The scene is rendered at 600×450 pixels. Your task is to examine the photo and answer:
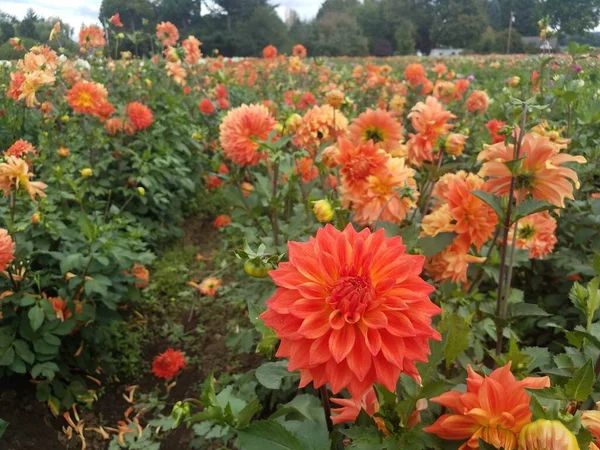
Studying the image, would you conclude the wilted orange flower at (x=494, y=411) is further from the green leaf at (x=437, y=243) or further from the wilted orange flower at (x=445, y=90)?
the wilted orange flower at (x=445, y=90)

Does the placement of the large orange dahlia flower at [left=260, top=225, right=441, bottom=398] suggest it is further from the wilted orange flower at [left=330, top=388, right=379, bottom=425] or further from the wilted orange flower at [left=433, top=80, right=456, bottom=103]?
the wilted orange flower at [left=433, top=80, right=456, bottom=103]

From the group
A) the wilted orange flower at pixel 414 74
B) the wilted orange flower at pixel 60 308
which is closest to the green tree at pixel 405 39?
the wilted orange flower at pixel 414 74

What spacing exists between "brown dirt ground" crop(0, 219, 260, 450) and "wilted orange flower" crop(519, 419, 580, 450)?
182 centimetres

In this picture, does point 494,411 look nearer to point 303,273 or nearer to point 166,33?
point 303,273

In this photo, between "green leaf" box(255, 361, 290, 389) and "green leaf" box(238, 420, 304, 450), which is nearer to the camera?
"green leaf" box(238, 420, 304, 450)

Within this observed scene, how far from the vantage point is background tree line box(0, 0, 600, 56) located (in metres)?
2.99

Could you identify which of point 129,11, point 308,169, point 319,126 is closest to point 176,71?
point 129,11

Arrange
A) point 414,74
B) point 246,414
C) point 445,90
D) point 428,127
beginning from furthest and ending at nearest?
1. point 414,74
2. point 445,90
3. point 428,127
4. point 246,414

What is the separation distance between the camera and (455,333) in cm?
84

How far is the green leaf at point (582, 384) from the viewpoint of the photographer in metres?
0.62

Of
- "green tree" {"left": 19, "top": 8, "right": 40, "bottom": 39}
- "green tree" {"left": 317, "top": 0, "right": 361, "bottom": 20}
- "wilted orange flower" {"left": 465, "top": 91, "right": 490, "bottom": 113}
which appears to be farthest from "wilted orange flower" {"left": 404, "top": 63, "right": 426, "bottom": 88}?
"green tree" {"left": 317, "top": 0, "right": 361, "bottom": 20}

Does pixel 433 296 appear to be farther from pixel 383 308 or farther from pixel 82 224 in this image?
pixel 82 224

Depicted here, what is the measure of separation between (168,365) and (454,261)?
159 cm

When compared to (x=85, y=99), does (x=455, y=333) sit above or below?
below
